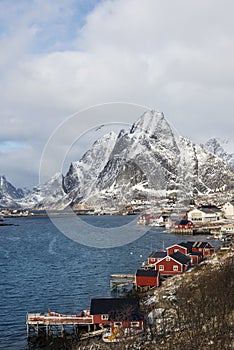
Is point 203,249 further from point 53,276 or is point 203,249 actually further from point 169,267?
point 53,276

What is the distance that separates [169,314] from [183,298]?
0.66 m

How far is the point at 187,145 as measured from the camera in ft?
449

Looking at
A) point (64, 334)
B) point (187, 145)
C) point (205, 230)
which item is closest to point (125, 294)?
point (64, 334)

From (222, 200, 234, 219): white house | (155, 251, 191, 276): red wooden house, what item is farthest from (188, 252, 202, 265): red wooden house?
(222, 200, 234, 219): white house

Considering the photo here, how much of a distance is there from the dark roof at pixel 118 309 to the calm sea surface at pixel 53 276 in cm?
231

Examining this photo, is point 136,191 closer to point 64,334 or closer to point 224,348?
point 64,334

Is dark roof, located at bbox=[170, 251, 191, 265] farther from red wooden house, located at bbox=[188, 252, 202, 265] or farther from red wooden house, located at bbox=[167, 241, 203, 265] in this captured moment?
red wooden house, located at bbox=[167, 241, 203, 265]

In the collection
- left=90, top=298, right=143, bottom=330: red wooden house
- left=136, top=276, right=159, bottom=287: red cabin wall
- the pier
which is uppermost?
left=136, top=276, right=159, bottom=287: red cabin wall

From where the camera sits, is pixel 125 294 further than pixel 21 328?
Yes

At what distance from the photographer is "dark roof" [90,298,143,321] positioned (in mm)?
12705

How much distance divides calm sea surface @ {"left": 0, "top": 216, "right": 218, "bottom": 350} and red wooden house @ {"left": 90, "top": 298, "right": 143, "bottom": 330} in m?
2.32

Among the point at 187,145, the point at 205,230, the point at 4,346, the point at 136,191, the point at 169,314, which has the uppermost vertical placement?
the point at 187,145

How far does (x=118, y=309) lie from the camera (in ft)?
44.3

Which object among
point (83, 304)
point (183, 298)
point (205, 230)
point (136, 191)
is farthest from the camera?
point (136, 191)
